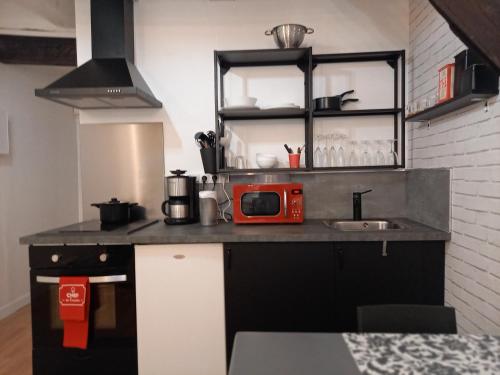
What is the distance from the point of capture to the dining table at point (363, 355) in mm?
758

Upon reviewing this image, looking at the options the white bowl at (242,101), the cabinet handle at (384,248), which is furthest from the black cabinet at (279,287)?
the white bowl at (242,101)

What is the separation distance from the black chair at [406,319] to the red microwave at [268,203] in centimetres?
120

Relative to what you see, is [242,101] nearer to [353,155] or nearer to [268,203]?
[268,203]

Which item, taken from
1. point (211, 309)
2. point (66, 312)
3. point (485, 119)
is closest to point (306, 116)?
point (485, 119)

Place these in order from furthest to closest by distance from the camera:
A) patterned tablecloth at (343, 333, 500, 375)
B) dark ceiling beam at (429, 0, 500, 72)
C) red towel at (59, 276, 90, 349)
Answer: red towel at (59, 276, 90, 349) < dark ceiling beam at (429, 0, 500, 72) < patterned tablecloth at (343, 333, 500, 375)

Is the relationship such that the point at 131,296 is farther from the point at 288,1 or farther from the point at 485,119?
the point at 288,1

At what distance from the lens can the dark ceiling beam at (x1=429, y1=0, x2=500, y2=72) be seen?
0.86 metres

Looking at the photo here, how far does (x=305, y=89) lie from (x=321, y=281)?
1.43 meters

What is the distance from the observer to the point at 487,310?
5.11 feet

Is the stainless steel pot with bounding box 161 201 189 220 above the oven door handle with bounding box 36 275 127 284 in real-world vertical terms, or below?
above

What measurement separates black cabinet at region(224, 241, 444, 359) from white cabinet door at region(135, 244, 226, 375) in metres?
0.08

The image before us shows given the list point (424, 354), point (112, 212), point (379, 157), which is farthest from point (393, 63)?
point (112, 212)

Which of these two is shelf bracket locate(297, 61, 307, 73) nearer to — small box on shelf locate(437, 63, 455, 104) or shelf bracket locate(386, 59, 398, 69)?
shelf bracket locate(386, 59, 398, 69)

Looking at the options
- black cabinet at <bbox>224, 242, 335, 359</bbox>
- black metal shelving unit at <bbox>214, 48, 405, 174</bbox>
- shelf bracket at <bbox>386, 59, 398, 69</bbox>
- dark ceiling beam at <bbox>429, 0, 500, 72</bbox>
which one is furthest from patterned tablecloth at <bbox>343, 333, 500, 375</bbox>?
shelf bracket at <bbox>386, 59, 398, 69</bbox>
